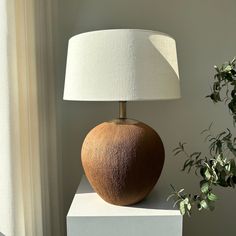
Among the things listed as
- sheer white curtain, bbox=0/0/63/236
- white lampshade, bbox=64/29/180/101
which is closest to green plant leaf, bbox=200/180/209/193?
white lampshade, bbox=64/29/180/101

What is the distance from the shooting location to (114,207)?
102cm

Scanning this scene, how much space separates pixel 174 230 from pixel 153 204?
118mm

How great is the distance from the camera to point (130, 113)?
142 centimetres

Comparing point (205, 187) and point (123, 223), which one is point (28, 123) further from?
point (205, 187)

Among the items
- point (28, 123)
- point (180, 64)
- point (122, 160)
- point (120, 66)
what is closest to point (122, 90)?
point (120, 66)

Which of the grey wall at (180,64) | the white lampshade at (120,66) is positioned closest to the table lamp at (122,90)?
the white lampshade at (120,66)

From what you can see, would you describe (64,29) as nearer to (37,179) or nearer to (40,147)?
(40,147)

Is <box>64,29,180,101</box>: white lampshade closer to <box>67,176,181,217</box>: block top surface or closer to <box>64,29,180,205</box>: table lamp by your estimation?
<box>64,29,180,205</box>: table lamp

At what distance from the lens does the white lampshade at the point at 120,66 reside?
901 mm

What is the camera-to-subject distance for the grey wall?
138 cm

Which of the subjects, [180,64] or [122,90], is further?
[180,64]

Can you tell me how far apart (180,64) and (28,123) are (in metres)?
0.75

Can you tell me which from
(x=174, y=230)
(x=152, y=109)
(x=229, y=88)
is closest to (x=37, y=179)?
(x=174, y=230)

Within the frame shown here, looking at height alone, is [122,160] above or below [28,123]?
below
